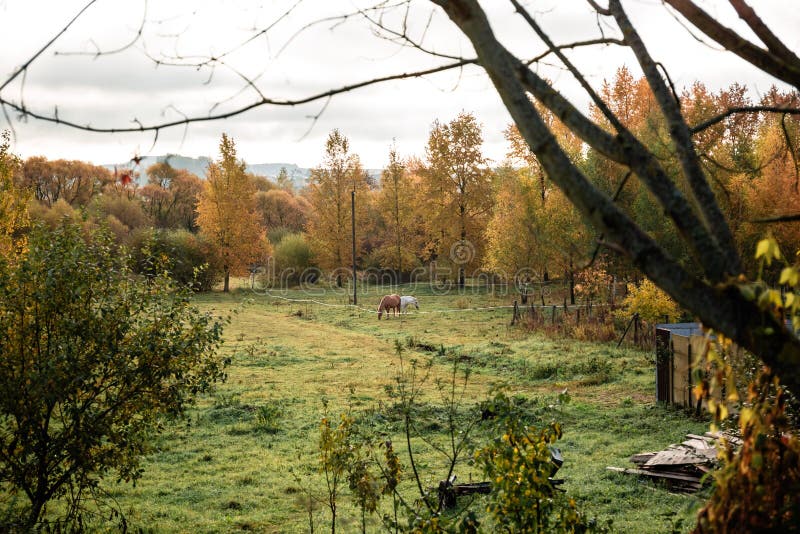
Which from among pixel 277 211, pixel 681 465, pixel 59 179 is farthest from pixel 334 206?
pixel 681 465

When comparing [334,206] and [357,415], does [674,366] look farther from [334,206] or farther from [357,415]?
[334,206]

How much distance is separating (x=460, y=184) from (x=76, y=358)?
3487 centimetres

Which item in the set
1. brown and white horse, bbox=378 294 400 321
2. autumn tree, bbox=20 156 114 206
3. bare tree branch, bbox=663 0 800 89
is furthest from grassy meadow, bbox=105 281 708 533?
autumn tree, bbox=20 156 114 206

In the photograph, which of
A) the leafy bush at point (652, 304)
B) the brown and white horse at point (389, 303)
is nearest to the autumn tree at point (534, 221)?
the brown and white horse at point (389, 303)

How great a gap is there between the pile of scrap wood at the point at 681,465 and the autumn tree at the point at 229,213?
3609cm

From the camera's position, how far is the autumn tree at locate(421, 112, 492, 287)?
39781 millimetres

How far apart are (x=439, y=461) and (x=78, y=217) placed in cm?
585

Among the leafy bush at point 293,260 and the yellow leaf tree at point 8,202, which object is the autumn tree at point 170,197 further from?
the yellow leaf tree at point 8,202

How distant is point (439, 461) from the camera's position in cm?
1000

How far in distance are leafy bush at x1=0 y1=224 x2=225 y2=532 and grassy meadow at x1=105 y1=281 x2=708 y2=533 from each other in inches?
48.6

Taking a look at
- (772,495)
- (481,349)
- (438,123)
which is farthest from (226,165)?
(772,495)

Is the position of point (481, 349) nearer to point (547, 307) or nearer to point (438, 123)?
point (547, 307)

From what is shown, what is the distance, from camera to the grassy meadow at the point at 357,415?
26.4 feet

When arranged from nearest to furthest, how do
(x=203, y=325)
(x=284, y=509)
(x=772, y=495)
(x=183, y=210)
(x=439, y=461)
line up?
(x=772, y=495) → (x=203, y=325) → (x=284, y=509) → (x=439, y=461) → (x=183, y=210)
